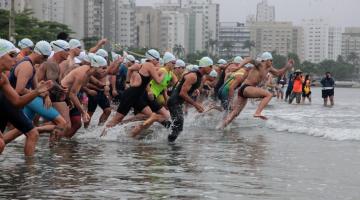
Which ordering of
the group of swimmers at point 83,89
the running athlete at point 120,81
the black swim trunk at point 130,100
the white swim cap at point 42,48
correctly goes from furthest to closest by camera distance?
the running athlete at point 120,81
the black swim trunk at point 130,100
the white swim cap at point 42,48
the group of swimmers at point 83,89

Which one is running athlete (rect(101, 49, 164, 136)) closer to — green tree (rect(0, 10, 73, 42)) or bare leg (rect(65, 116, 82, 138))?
bare leg (rect(65, 116, 82, 138))

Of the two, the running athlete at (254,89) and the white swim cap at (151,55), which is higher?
the white swim cap at (151,55)

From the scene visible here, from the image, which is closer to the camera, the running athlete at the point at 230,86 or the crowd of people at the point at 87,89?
the crowd of people at the point at 87,89

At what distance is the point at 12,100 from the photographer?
7707mm

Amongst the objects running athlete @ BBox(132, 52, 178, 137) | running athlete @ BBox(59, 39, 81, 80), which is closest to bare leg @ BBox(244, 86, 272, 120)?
running athlete @ BBox(132, 52, 178, 137)

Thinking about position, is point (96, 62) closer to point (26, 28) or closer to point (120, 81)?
point (120, 81)

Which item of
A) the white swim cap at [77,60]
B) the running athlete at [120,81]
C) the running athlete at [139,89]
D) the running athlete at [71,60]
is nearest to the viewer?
the running athlete at [139,89]

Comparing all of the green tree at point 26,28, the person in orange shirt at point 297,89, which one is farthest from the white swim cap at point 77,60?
the green tree at point 26,28

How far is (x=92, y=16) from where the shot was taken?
12988cm

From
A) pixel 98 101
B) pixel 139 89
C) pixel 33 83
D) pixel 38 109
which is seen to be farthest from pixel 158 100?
pixel 33 83

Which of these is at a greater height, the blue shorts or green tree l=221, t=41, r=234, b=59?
the blue shorts

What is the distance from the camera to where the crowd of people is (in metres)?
8.77

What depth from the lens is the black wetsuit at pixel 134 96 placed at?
41.9 feet

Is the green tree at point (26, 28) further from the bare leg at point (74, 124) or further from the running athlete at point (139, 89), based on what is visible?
the bare leg at point (74, 124)
